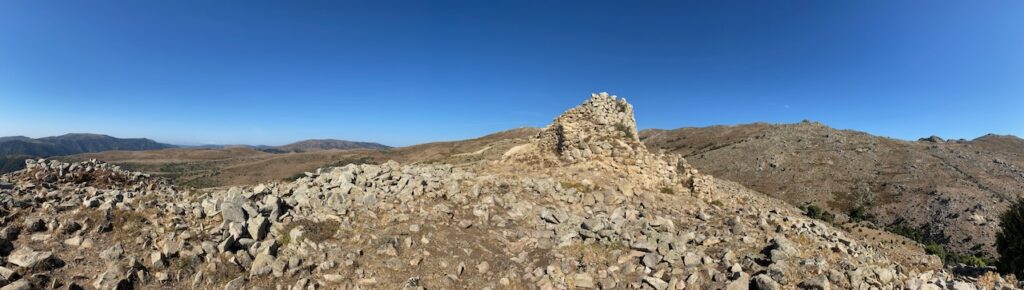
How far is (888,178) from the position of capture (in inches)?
2514

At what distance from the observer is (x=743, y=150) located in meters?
92.6

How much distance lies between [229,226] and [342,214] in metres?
2.63

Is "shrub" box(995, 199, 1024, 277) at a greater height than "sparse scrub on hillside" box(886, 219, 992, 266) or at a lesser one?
greater

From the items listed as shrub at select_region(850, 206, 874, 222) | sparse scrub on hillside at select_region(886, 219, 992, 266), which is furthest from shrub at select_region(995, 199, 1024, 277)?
shrub at select_region(850, 206, 874, 222)

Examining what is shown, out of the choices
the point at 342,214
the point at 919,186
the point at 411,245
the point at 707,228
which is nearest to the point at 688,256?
the point at 707,228

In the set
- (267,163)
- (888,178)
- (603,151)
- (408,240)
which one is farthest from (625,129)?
(267,163)

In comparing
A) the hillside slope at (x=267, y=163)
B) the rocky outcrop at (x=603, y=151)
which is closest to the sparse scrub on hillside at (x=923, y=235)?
the rocky outcrop at (x=603, y=151)

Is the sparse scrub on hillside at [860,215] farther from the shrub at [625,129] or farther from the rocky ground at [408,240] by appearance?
the rocky ground at [408,240]

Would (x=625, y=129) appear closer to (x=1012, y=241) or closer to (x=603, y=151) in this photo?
(x=603, y=151)

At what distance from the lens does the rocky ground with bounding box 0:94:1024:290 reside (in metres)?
8.95

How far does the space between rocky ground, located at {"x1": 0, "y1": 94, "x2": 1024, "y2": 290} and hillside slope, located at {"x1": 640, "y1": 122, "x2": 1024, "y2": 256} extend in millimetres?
40790

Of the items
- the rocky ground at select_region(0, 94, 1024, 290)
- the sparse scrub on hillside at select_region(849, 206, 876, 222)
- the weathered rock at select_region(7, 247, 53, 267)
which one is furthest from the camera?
the sparse scrub on hillside at select_region(849, 206, 876, 222)

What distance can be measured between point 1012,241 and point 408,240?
2417 cm

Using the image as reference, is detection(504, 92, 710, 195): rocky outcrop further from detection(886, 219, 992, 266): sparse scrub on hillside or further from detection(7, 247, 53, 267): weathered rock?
detection(886, 219, 992, 266): sparse scrub on hillside
